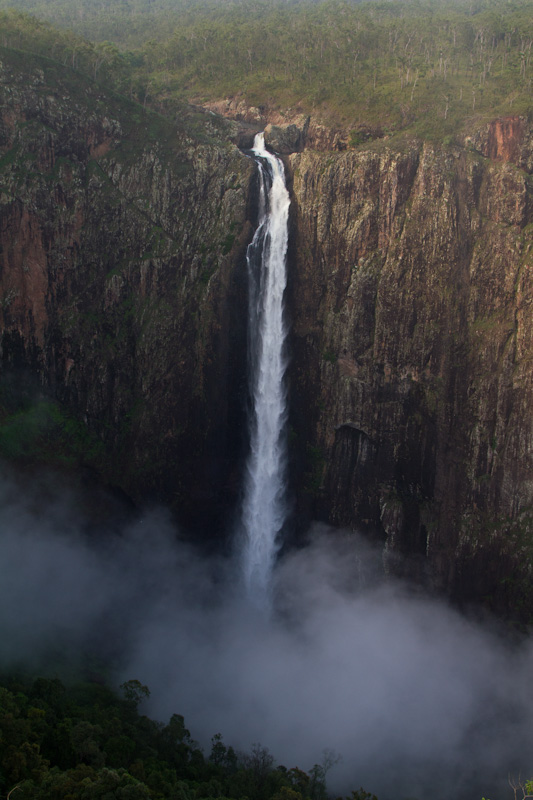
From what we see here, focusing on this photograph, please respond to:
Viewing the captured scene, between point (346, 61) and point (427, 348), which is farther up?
point (346, 61)

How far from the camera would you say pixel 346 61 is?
169 feet

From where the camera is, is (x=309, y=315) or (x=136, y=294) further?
(x=136, y=294)

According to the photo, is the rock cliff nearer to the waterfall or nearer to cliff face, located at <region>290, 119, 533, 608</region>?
cliff face, located at <region>290, 119, 533, 608</region>

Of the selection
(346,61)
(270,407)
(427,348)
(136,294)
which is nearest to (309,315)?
(270,407)

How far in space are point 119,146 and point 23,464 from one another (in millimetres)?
20325

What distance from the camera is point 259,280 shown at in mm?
40781

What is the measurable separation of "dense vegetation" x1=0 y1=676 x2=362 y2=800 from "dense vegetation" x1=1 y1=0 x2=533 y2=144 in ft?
115

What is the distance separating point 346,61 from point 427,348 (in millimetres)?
27084

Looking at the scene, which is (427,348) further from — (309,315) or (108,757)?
(108,757)

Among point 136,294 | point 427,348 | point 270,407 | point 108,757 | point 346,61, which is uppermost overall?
point 346,61

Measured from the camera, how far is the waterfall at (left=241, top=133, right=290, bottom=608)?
133 ft

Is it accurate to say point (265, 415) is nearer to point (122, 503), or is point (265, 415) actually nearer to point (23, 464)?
point (122, 503)

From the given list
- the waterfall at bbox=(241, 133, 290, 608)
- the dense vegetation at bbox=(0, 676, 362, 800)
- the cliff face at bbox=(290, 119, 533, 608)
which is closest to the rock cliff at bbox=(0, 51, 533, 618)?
the cliff face at bbox=(290, 119, 533, 608)

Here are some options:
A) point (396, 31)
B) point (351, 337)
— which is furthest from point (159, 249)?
point (396, 31)
